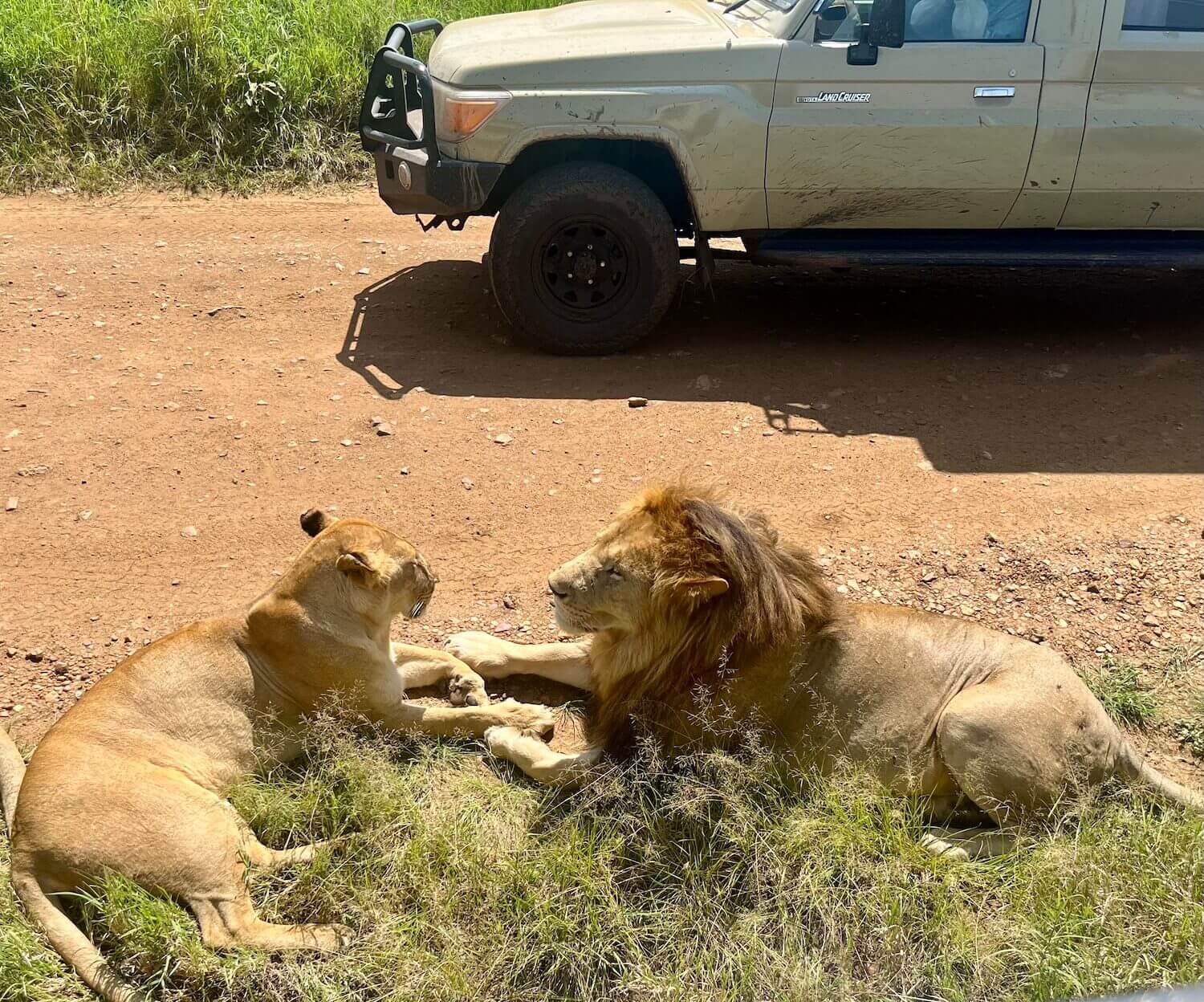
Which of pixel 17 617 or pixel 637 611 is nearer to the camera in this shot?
pixel 637 611

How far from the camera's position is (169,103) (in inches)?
340

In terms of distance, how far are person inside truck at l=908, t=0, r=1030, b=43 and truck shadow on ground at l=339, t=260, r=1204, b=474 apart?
5.21 feet

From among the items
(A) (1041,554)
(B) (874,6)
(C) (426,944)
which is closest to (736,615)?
(C) (426,944)

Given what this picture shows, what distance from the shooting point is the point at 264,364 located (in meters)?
6.03

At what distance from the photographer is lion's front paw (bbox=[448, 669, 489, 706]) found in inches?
152

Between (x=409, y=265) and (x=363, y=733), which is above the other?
(x=409, y=265)

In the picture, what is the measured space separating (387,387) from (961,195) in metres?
3.01

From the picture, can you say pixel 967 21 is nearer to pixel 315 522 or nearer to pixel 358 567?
pixel 315 522

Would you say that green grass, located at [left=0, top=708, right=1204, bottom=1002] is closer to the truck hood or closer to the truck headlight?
the truck headlight

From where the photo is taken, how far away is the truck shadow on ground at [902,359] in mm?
5574

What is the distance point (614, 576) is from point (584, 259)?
3.10 metres

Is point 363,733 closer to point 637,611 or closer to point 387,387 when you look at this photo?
point 637,611

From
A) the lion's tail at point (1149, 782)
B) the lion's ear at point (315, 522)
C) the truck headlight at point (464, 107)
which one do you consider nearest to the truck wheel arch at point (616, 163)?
the truck headlight at point (464, 107)

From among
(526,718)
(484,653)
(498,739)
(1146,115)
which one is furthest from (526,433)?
(1146,115)
